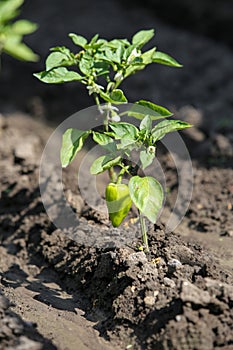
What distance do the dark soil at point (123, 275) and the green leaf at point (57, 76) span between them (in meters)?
0.80

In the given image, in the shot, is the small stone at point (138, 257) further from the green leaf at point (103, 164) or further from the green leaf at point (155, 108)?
the green leaf at point (155, 108)

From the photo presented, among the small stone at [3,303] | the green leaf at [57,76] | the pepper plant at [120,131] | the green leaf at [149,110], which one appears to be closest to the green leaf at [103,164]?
the pepper plant at [120,131]

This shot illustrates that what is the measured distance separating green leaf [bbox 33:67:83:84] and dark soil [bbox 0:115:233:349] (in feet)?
2.64

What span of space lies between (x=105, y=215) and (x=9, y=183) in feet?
2.67

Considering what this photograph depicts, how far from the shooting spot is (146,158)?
90.0 inches

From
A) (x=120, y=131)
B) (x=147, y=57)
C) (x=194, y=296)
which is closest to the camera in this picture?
(x=194, y=296)

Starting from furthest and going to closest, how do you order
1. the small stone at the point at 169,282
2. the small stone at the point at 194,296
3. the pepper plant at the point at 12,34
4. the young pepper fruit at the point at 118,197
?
the young pepper fruit at the point at 118,197 → the small stone at the point at 169,282 → the pepper plant at the point at 12,34 → the small stone at the point at 194,296

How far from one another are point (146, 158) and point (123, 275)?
0.53 metres

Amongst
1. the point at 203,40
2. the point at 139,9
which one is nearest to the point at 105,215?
the point at 203,40

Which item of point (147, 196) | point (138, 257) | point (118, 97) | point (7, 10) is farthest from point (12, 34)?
point (138, 257)

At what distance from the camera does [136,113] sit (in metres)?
2.46

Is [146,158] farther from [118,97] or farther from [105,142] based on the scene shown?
[118,97]

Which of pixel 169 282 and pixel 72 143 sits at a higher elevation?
pixel 72 143

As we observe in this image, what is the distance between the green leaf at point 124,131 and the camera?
7.58ft
